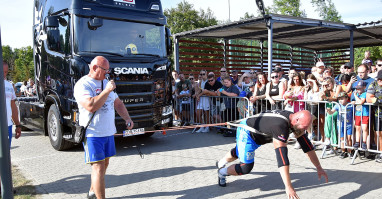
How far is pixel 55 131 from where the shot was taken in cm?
689

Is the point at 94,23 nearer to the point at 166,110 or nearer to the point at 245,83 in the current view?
the point at 166,110

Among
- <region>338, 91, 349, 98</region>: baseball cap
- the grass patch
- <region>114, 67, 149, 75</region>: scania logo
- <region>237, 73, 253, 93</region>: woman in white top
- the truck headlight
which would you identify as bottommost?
the grass patch

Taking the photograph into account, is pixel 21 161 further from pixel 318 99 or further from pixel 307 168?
pixel 318 99

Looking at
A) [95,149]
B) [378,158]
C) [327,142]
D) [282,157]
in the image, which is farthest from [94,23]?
[378,158]

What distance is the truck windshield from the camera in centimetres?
616

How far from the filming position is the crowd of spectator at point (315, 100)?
5.80 metres

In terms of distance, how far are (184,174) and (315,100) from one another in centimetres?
328

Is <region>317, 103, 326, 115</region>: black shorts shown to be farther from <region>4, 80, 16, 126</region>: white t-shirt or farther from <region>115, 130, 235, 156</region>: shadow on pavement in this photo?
<region>4, 80, 16, 126</region>: white t-shirt

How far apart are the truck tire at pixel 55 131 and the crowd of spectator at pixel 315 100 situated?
3712mm

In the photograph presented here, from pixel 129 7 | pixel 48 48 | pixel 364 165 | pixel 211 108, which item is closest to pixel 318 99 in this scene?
pixel 364 165

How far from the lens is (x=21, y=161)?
6.25 m

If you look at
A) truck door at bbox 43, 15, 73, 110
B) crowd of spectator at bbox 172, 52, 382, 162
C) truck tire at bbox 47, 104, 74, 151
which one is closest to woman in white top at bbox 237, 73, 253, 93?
crowd of spectator at bbox 172, 52, 382, 162

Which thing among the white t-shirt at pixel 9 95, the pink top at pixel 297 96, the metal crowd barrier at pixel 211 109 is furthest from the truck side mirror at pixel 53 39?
the pink top at pixel 297 96

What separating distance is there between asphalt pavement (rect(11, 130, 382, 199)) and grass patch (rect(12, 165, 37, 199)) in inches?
3.9
